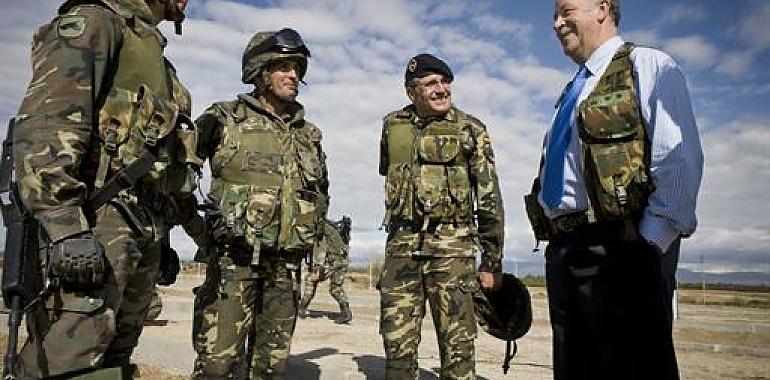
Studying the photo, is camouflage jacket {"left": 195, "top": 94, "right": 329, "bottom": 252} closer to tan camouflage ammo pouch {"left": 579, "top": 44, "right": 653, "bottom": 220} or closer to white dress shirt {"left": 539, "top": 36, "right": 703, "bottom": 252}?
tan camouflage ammo pouch {"left": 579, "top": 44, "right": 653, "bottom": 220}

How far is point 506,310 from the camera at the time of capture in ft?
13.3

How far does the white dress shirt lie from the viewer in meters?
2.17

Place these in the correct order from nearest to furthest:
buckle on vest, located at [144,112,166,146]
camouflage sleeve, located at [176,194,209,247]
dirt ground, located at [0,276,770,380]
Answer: buckle on vest, located at [144,112,166,146]
camouflage sleeve, located at [176,194,209,247]
dirt ground, located at [0,276,770,380]

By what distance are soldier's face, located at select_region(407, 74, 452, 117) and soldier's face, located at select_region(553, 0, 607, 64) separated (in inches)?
68.4

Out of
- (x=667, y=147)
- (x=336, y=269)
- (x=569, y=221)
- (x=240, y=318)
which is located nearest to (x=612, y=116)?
A: (x=667, y=147)

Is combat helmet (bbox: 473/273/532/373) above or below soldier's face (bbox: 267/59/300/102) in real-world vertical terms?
below

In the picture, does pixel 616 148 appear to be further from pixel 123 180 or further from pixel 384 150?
pixel 384 150

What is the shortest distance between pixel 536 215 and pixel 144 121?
2026mm

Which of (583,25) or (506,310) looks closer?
(583,25)

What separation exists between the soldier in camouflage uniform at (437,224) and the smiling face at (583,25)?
5.76 feet

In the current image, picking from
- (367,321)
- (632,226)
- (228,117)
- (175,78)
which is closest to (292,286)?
(228,117)

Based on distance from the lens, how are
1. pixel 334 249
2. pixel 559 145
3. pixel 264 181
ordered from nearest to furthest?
1. pixel 559 145
2. pixel 264 181
3. pixel 334 249

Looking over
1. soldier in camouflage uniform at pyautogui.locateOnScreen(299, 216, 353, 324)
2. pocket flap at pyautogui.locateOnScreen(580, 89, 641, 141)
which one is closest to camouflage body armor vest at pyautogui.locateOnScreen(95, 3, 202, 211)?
pocket flap at pyautogui.locateOnScreen(580, 89, 641, 141)

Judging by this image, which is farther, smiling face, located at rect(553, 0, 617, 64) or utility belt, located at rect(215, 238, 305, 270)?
utility belt, located at rect(215, 238, 305, 270)
